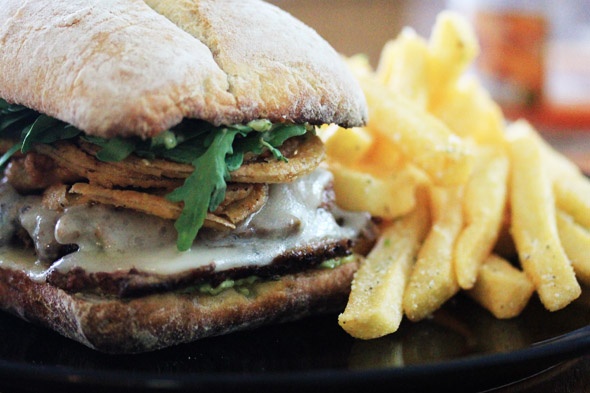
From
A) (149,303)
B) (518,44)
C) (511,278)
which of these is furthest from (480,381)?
(518,44)

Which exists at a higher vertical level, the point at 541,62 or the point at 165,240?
the point at 165,240

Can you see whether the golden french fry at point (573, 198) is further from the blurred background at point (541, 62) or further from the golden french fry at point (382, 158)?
the blurred background at point (541, 62)

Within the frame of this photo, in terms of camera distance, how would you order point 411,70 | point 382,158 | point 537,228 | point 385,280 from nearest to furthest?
point 385,280
point 537,228
point 382,158
point 411,70

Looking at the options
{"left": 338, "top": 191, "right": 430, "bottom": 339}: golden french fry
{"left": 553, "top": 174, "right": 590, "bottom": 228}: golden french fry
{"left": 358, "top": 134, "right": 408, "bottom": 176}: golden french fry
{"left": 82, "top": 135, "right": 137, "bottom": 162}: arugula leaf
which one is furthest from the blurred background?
{"left": 82, "top": 135, "right": 137, "bottom": 162}: arugula leaf

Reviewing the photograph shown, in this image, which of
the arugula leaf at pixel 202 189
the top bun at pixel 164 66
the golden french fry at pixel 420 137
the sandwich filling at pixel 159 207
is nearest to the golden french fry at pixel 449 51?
A: the golden french fry at pixel 420 137

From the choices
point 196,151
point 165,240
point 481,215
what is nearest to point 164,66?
point 196,151

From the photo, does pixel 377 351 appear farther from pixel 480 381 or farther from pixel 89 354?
pixel 89 354

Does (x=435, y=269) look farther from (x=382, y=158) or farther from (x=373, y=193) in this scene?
(x=382, y=158)
